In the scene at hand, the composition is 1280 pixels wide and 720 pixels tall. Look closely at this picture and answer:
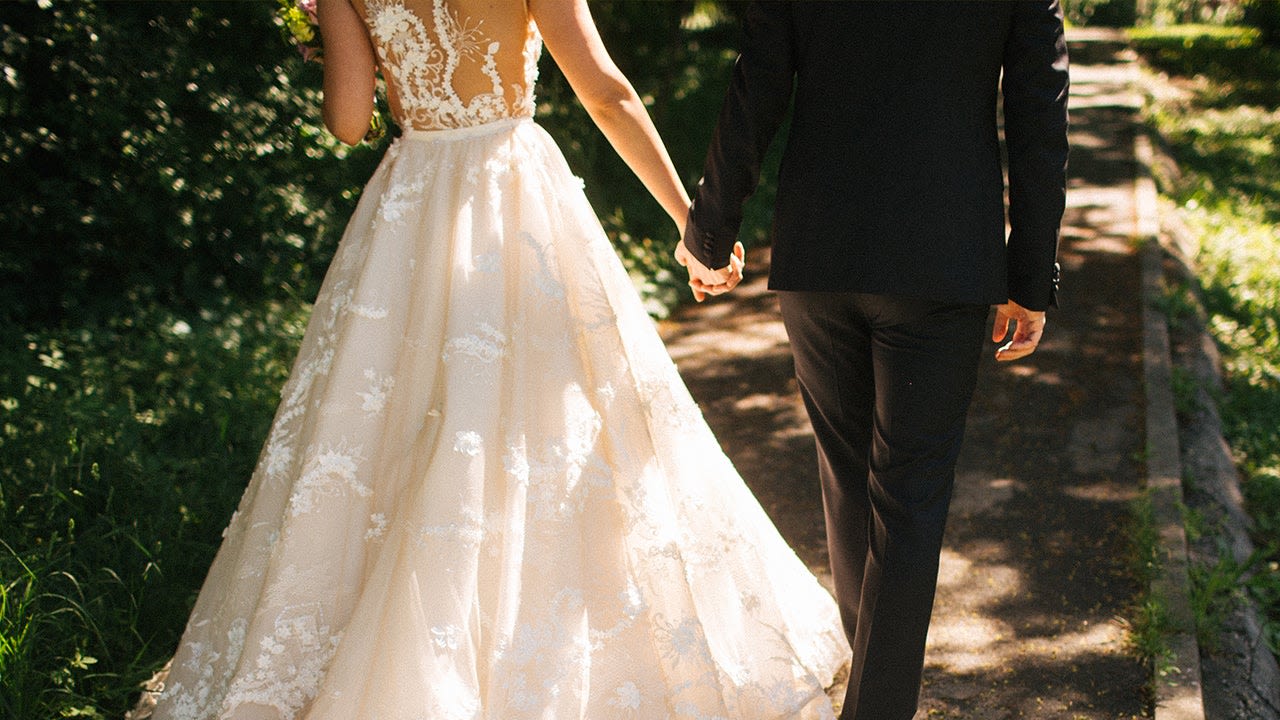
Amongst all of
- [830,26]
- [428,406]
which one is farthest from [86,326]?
[830,26]

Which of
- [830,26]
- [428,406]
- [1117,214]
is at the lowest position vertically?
[1117,214]

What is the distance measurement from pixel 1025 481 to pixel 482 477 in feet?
9.17

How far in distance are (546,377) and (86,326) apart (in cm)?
391

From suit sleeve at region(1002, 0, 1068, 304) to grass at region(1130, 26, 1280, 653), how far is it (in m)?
1.62

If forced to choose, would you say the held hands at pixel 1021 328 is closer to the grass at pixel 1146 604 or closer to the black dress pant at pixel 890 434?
the black dress pant at pixel 890 434

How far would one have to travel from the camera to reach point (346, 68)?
272cm

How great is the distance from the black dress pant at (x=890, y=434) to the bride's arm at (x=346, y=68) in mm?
1147

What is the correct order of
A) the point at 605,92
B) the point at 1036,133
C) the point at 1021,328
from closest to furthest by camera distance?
the point at 1036,133, the point at 1021,328, the point at 605,92

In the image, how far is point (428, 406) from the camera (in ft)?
8.83

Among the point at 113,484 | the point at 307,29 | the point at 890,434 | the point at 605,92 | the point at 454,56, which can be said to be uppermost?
the point at 307,29

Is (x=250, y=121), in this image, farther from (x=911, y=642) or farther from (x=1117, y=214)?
(x=1117, y=214)

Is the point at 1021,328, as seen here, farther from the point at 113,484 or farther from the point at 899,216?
the point at 113,484

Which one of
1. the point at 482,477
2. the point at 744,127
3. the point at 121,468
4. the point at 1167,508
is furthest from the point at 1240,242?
the point at 121,468

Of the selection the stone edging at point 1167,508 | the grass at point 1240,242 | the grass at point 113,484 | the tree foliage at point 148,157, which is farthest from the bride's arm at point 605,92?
the tree foliage at point 148,157
